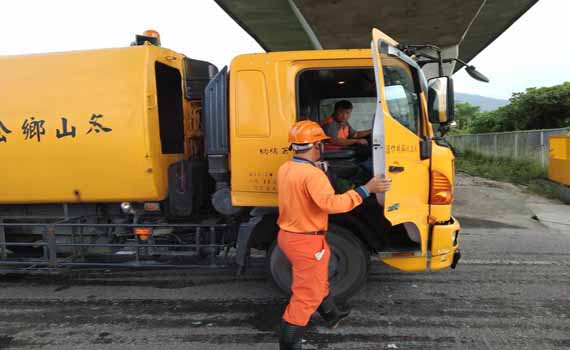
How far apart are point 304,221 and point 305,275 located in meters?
0.35

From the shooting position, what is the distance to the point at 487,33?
1550 centimetres

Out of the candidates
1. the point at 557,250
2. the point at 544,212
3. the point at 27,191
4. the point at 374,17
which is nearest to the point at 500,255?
the point at 557,250

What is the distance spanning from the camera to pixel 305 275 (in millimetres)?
2750

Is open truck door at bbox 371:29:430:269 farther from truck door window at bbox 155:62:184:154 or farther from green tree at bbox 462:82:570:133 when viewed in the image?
green tree at bbox 462:82:570:133

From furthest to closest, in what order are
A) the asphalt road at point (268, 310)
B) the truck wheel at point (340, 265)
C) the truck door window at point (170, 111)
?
the truck door window at point (170, 111) < the truck wheel at point (340, 265) < the asphalt road at point (268, 310)

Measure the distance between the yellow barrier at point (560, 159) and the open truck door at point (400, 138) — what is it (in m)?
7.71

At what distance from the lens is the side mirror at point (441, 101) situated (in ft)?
10.8

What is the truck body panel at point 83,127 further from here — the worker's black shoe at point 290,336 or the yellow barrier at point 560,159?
the yellow barrier at point 560,159

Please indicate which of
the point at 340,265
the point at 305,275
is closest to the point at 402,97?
the point at 340,265

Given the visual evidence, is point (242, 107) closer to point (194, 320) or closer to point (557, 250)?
point (194, 320)

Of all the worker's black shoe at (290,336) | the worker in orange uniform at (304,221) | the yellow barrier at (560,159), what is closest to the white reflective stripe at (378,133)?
the worker in orange uniform at (304,221)

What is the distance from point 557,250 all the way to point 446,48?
9.80m

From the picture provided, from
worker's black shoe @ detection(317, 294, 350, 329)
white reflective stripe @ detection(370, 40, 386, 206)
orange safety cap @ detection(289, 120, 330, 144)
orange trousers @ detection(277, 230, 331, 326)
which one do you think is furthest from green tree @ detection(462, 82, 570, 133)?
orange trousers @ detection(277, 230, 331, 326)

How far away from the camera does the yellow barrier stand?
931 cm
